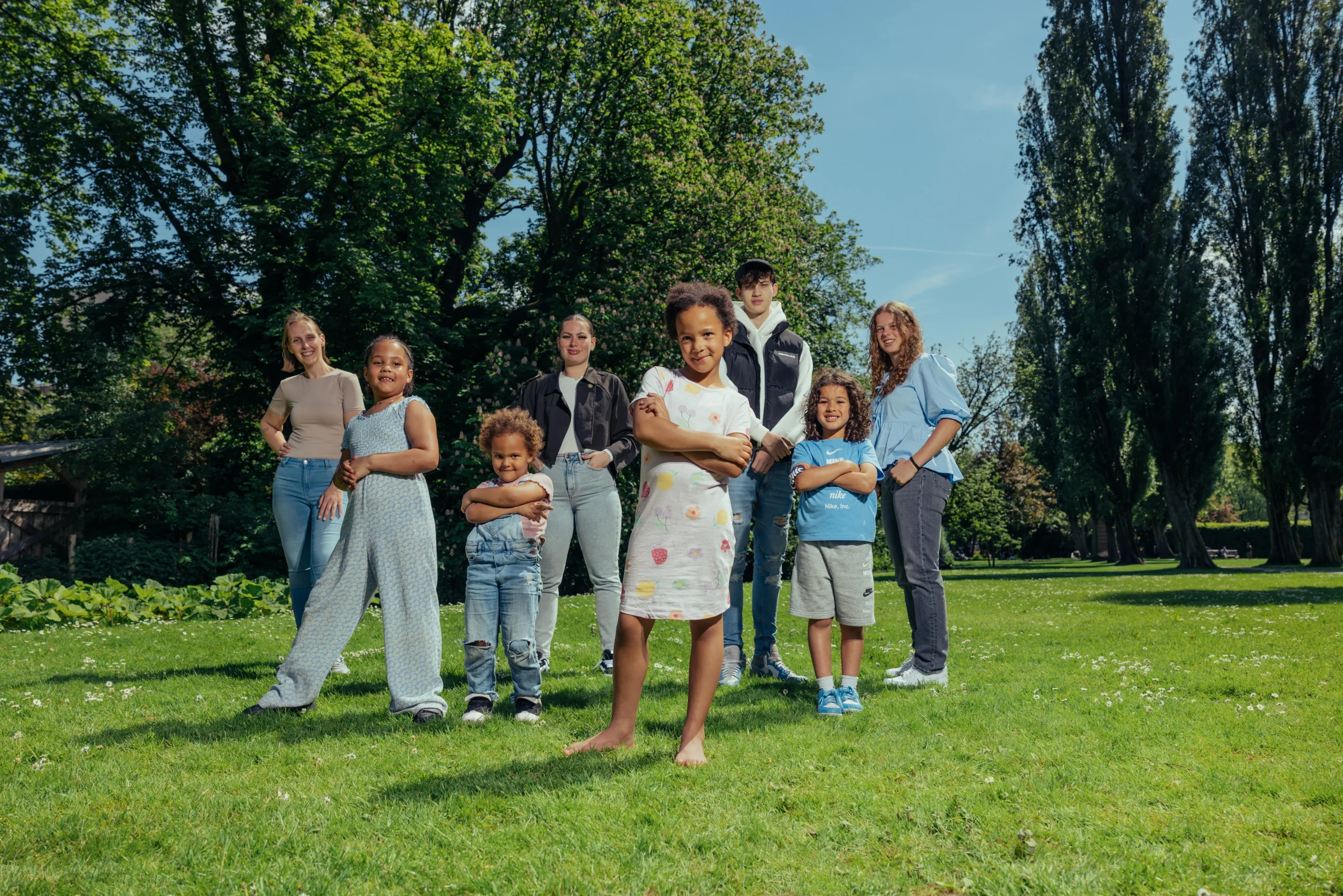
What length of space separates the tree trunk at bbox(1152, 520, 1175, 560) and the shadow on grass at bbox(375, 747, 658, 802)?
151 feet

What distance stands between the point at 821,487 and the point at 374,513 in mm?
2449

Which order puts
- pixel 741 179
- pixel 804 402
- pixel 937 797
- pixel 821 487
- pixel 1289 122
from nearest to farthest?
pixel 937 797 < pixel 821 487 < pixel 804 402 < pixel 741 179 < pixel 1289 122

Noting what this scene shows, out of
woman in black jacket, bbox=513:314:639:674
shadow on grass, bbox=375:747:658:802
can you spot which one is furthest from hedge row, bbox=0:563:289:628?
shadow on grass, bbox=375:747:658:802

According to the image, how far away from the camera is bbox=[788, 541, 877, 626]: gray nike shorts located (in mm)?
4695

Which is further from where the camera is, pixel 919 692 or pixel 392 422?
pixel 919 692

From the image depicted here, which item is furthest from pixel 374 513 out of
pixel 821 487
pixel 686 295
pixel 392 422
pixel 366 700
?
pixel 821 487

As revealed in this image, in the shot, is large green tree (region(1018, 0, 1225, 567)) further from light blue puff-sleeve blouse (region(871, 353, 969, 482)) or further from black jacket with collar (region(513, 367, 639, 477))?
black jacket with collar (region(513, 367, 639, 477))

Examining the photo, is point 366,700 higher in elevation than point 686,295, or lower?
lower

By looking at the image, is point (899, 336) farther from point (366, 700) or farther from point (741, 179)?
point (741, 179)

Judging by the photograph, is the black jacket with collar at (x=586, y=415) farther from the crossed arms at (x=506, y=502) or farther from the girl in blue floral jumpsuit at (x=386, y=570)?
the girl in blue floral jumpsuit at (x=386, y=570)

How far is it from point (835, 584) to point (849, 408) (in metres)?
1.03

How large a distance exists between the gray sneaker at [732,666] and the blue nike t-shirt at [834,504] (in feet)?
3.48

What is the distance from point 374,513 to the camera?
4445 millimetres

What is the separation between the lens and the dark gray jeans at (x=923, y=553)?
17.3 feet
